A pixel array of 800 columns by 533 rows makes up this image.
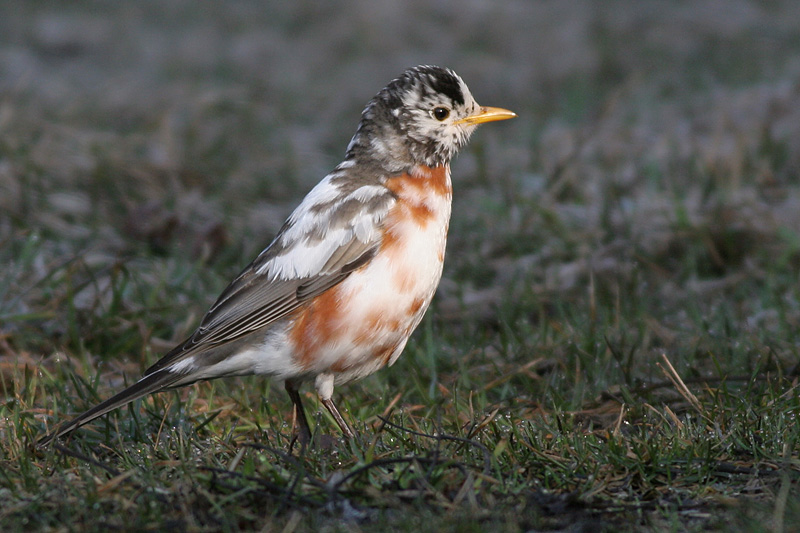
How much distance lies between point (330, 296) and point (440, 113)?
134 centimetres

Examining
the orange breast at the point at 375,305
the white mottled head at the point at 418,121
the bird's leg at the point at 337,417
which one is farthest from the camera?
the white mottled head at the point at 418,121

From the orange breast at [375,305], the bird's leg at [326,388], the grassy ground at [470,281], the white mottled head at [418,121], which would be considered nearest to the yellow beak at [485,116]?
the white mottled head at [418,121]

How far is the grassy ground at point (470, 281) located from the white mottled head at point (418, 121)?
1.26m

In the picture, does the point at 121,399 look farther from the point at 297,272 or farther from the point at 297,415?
the point at 297,272

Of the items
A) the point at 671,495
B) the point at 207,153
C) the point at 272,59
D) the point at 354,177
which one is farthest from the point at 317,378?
the point at 272,59

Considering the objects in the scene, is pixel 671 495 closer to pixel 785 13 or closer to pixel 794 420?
pixel 794 420

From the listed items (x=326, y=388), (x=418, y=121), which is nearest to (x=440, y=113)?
Result: (x=418, y=121)

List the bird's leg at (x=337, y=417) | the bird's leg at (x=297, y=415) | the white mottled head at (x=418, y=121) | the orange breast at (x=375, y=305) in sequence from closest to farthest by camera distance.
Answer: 1. the bird's leg at (x=337, y=417)
2. the bird's leg at (x=297, y=415)
3. the orange breast at (x=375, y=305)
4. the white mottled head at (x=418, y=121)

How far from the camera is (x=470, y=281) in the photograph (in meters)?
7.70

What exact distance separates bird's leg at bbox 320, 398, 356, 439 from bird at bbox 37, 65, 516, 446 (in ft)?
0.03

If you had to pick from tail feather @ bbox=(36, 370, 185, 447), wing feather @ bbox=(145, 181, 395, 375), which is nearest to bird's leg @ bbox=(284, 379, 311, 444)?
wing feather @ bbox=(145, 181, 395, 375)

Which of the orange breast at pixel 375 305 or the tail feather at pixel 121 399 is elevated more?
the orange breast at pixel 375 305

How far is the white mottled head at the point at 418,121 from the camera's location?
5.55 meters

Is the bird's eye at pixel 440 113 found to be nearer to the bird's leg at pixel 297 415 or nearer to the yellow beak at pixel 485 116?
the yellow beak at pixel 485 116
